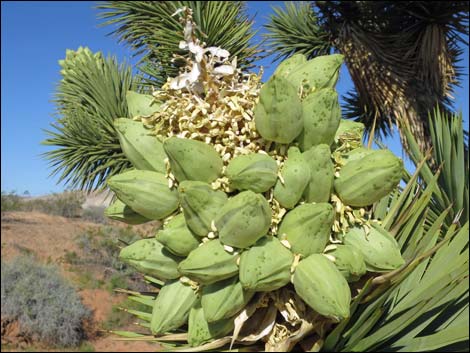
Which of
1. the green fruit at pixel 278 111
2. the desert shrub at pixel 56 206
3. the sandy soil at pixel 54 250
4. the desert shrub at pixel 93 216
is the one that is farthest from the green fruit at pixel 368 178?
the desert shrub at pixel 56 206

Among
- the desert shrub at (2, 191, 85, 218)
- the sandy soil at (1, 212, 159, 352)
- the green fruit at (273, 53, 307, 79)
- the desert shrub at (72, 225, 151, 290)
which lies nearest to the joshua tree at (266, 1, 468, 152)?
the green fruit at (273, 53, 307, 79)

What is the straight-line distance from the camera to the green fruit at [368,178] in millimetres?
1117

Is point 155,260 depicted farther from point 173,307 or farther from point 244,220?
point 244,220

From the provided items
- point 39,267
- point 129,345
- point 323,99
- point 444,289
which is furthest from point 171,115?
point 39,267

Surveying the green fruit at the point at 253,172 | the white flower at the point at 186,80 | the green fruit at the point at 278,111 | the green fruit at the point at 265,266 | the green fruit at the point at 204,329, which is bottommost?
the green fruit at the point at 204,329

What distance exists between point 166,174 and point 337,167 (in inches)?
16.6

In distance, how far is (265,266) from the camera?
1.02 meters

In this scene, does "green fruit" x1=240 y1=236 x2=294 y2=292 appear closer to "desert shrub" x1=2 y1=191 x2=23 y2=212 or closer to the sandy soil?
the sandy soil

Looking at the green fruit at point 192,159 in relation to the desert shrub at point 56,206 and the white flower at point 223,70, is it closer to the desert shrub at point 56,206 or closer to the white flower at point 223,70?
the white flower at point 223,70

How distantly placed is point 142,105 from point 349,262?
697mm

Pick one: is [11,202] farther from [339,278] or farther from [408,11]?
[339,278]

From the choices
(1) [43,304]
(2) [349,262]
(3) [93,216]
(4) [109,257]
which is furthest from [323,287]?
(3) [93,216]

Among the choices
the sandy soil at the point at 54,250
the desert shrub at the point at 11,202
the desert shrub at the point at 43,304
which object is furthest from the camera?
the desert shrub at the point at 11,202

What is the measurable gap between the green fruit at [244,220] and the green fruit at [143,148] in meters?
0.25
